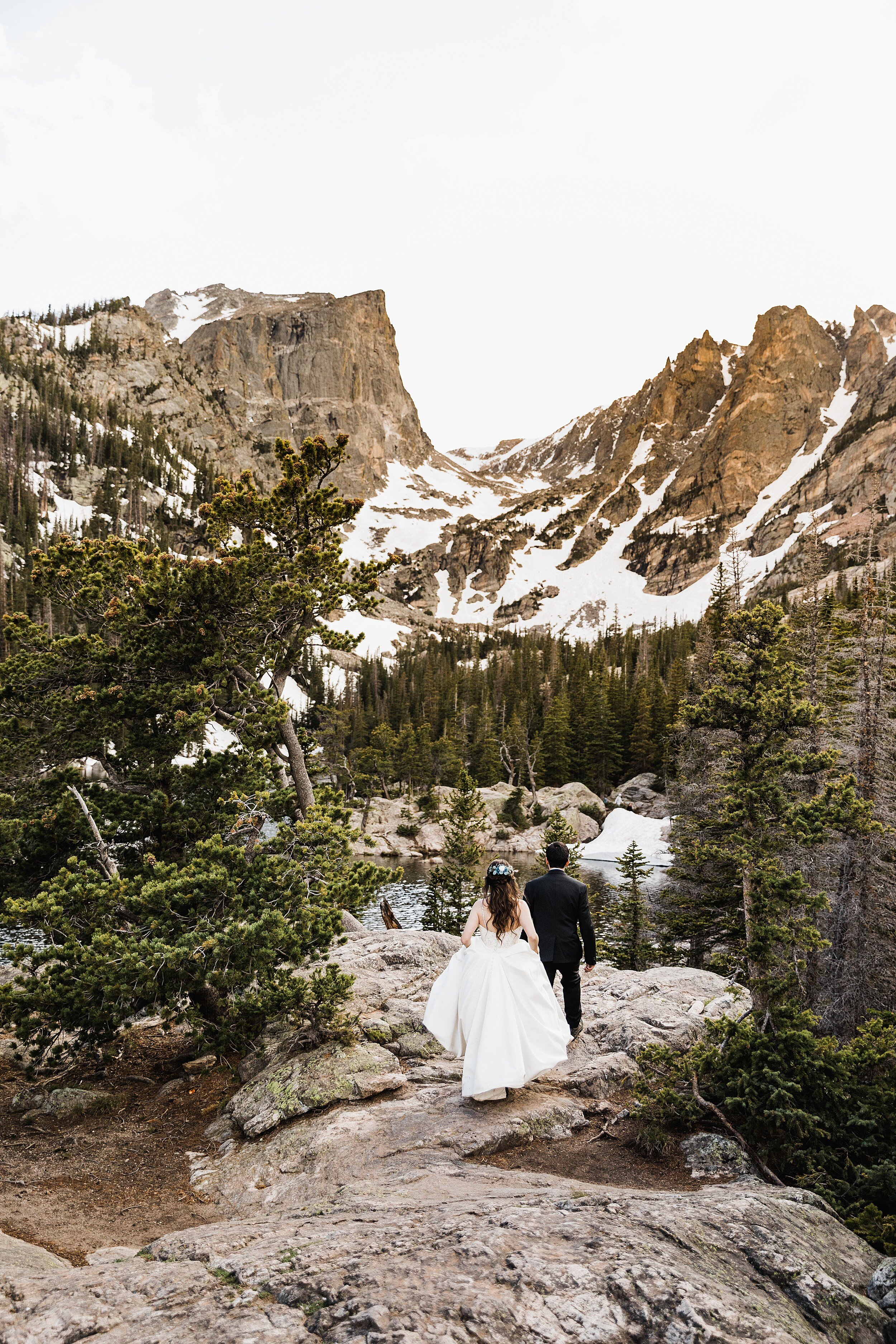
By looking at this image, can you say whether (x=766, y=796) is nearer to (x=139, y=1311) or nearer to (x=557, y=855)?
(x=557, y=855)

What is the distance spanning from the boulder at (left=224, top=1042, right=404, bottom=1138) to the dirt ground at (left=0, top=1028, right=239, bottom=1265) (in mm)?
614

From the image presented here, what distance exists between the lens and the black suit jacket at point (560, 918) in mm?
6594

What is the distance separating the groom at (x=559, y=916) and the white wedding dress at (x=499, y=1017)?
0.58m

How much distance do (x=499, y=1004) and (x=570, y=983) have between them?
4.86 feet

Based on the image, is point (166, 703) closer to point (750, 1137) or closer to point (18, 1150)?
point (18, 1150)

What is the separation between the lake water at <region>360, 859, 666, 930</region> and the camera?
2914cm

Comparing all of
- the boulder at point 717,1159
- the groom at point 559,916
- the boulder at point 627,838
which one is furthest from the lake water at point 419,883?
the boulder at point 717,1159

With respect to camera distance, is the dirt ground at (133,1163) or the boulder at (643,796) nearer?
the dirt ground at (133,1163)

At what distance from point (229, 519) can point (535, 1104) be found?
9.77 meters

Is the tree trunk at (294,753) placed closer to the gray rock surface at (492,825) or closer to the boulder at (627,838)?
the boulder at (627,838)

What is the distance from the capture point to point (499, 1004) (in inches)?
228

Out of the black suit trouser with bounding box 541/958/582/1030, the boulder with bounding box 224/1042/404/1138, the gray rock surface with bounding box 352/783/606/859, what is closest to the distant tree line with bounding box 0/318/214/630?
the gray rock surface with bounding box 352/783/606/859

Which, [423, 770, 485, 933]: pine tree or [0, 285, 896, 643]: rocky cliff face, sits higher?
[0, 285, 896, 643]: rocky cliff face

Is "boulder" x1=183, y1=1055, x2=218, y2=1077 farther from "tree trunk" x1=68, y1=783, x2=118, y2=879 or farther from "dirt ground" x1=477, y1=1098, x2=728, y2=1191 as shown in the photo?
"dirt ground" x1=477, y1=1098, x2=728, y2=1191
